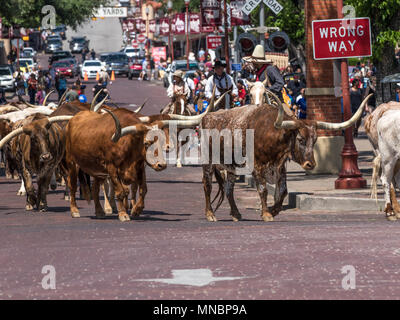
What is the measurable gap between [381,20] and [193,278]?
20443 millimetres

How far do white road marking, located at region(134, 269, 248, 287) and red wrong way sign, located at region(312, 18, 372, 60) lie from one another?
943cm

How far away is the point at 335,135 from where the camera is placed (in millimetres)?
22500

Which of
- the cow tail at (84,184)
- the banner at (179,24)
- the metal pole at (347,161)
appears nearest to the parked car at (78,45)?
the banner at (179,24)

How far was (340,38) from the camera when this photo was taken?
62.7ft

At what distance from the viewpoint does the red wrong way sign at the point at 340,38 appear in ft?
62.6

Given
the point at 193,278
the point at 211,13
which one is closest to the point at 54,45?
the point at 211,13

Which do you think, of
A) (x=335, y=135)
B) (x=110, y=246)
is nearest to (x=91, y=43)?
(x=335, y=135)

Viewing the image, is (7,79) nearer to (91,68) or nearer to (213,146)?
(91,68)

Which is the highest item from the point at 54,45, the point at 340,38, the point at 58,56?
the point at 340,38

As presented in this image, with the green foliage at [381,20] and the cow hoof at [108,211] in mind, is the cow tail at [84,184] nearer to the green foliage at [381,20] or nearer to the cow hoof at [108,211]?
the cow hoof at [108,211]
